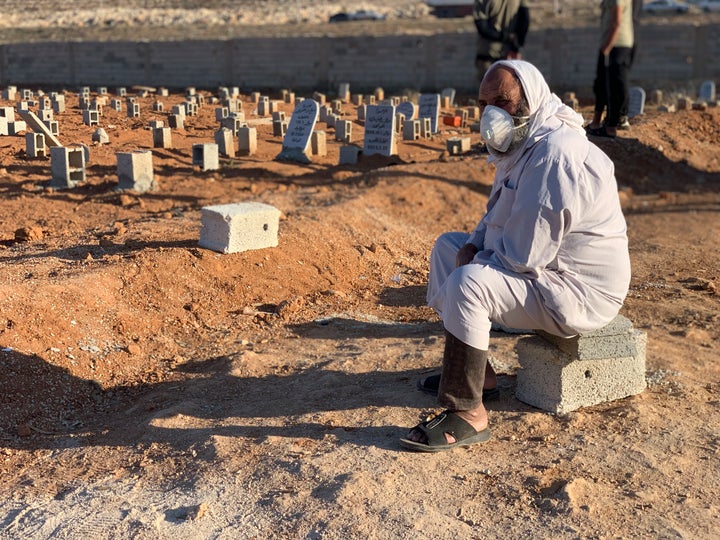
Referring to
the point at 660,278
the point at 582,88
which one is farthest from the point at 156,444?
the point at 582,88

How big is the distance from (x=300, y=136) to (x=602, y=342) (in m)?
9.26

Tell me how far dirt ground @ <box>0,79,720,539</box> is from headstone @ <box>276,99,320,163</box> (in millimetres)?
3183

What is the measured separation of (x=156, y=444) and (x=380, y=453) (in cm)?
109

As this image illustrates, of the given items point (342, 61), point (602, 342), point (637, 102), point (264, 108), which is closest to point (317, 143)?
point (264, 108)

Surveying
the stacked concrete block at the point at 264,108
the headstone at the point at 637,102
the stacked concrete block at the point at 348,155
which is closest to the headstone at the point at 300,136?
the stacked concrete block at the point at 348,155

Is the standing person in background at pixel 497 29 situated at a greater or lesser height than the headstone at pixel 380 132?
greater

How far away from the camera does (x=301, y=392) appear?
15.4ft

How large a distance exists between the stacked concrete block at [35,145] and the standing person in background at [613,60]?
760 cm

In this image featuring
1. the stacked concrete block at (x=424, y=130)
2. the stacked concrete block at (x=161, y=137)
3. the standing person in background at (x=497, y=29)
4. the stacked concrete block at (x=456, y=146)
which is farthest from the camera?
the stacked concrete block at (x=424, y=130)

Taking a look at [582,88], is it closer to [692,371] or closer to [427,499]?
[692,371]

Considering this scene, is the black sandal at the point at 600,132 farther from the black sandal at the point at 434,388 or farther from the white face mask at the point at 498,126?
the white face mask at the point at 498,126

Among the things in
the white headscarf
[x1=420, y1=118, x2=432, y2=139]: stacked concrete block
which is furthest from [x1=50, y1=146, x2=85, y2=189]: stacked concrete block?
the white headscarf

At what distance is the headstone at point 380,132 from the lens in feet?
42.7

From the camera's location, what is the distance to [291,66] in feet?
96.7
